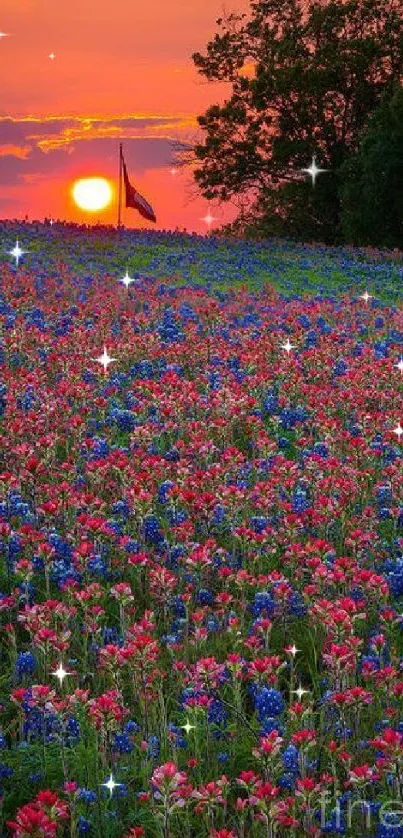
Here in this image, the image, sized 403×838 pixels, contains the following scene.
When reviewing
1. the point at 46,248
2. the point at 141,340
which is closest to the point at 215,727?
the point at 141,340

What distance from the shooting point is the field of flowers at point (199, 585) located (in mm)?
4621

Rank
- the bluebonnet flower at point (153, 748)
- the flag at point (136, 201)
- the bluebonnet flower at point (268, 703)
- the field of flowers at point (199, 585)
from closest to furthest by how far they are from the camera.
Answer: the field of flowers at point (199, 585) → the bluebonnet flower at point (153, 748) → the bluebonnet flower at point (268, 703) → the flag at point (136, 201)

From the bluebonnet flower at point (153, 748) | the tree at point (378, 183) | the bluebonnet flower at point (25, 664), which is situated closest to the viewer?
the bluebonnet flower at point (153, 748)

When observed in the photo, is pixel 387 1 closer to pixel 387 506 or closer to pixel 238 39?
pixel 238 39

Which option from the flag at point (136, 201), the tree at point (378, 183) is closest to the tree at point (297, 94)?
the tree at point (378, 183)

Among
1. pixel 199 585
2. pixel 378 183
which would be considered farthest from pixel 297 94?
pixel 199 585

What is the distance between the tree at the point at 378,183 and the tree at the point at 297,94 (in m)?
3.06

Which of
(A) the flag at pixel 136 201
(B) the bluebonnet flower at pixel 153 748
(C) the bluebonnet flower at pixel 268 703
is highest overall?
(A) the flag at pixel 136 201

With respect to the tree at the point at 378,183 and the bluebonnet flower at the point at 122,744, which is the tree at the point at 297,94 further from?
the bluebonnet flower at the point at 122,744

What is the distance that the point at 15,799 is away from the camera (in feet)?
16.1

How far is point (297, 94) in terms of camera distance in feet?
146

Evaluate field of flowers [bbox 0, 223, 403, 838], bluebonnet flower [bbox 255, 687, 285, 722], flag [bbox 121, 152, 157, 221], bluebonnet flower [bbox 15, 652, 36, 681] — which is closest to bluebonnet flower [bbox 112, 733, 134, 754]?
field of flowers [bbox 0, 223, 403, 838]

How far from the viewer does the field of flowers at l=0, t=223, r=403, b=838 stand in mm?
4621

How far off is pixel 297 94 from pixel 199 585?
134ft
